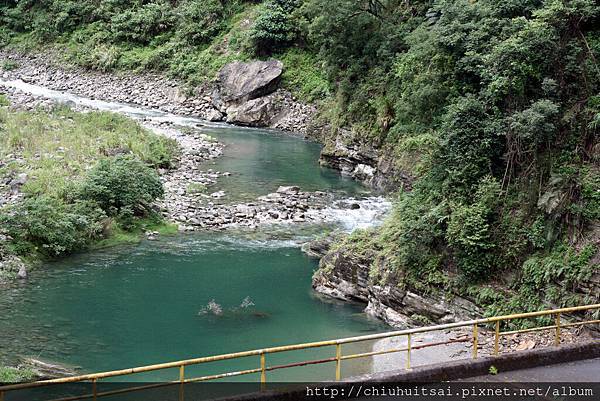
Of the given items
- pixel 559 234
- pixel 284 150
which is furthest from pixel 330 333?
pixel 284 150

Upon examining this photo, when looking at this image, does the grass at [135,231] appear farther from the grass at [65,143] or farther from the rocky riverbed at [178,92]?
the rocky riverbed at [178,92]

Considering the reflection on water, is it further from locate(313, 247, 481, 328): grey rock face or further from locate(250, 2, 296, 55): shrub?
locate(250, 2, 296, 55): shrub

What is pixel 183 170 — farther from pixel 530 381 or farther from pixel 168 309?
pixel 530 381

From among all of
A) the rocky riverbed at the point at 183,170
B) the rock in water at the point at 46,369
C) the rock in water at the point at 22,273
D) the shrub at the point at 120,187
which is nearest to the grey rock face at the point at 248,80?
the rocky riverbed at the point at 183,170

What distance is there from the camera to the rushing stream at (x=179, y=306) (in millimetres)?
14742

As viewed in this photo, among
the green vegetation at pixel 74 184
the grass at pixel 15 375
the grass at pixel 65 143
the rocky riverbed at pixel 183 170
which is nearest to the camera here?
the grass at pixel 15 375

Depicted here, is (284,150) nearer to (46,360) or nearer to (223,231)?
(223,231)

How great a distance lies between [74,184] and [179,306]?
29.4ft

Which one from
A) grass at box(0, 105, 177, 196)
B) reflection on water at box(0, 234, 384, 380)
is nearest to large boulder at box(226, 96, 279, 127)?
grass at box(0, 105, 177, 196)

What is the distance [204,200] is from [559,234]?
52.4 feet

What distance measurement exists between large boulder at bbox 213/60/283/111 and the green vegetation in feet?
40.0

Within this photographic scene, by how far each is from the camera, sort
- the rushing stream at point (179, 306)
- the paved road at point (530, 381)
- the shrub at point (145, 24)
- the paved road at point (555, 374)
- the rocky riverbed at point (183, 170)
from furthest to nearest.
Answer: the shrub at point (145, 24) → the rocky riverbed at point (183, 170) → the rushing stream at point (179, 306) → the paved road at point (555, 374) → the paved road at point (530, 381)

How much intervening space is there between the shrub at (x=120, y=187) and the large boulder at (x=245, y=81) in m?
20.5

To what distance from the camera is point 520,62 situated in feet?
54.9
